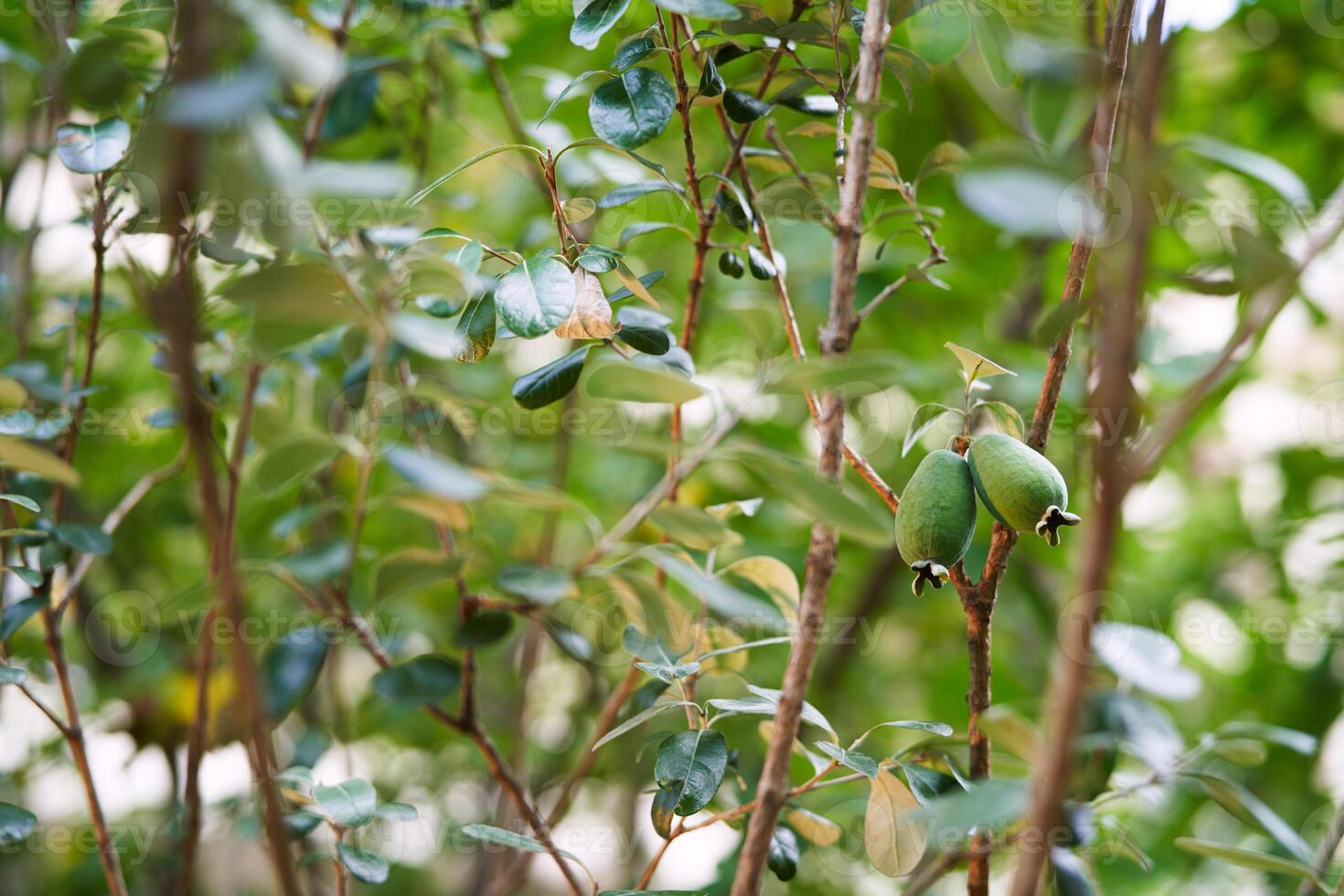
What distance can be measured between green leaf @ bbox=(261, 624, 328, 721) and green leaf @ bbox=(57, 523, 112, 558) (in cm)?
14

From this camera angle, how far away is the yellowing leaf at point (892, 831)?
1.67 feet

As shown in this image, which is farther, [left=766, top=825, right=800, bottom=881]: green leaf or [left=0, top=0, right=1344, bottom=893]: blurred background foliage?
[left=0, top=0, right=1344, bottom=893]: blurred background foliage

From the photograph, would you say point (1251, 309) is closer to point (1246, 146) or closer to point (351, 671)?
point (1246, 146)

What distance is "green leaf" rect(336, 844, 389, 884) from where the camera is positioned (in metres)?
0.53

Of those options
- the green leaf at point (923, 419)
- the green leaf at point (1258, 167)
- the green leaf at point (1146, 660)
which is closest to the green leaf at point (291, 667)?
the green leaf at point (923, 419)

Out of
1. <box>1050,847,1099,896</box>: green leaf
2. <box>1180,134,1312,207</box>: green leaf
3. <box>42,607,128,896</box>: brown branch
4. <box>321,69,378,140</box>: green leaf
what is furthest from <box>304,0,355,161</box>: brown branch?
<box>1050,847,1099,896</box>: green leaf

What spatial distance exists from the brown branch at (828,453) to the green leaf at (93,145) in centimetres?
44

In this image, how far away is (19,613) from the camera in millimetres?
604

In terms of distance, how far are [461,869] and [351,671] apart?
1.63 feet

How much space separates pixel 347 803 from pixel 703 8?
18.5 inches

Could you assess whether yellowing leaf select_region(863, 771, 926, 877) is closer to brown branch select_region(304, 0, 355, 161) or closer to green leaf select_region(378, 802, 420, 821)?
green leaf select_region(378, 802, 420, 821)

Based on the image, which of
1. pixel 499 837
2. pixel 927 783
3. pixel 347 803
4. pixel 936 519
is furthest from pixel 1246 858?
pixel 347 803

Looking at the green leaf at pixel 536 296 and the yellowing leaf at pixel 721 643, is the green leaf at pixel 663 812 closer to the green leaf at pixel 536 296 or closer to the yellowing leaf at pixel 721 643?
the yellowing leaf at pixel 721 643

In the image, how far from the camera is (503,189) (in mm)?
1436
